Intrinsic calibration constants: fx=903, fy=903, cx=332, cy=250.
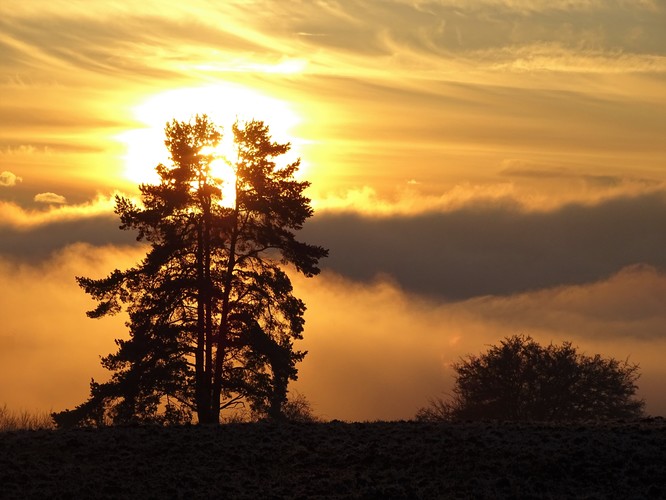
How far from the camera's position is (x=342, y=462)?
24.9 metres

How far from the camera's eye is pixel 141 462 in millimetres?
24578

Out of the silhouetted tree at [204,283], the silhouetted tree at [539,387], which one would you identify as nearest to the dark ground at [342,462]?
the silhouetted tree at [204,283]

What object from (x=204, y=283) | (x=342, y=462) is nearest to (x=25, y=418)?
(x=204, y=283)

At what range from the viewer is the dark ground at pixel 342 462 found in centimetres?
2247

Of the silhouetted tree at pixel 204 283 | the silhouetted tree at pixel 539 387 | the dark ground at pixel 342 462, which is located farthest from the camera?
the silhouetted tree at pixel 539 387

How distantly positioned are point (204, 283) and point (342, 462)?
1542 centimetres

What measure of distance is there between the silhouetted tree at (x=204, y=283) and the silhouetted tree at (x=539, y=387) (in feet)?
62.7

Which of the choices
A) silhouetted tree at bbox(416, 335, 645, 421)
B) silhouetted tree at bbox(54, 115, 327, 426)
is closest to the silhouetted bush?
silhouetted tree at bbox(54, 115, 327, 426)

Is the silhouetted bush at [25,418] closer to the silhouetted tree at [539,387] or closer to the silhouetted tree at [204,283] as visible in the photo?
the silhouetted tree at [204,283]

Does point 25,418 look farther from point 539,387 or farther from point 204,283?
point 539,387

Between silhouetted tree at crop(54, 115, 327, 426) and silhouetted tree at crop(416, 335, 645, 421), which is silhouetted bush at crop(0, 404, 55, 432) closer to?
silhouetted tree at crop(54, 115, 327, 426)

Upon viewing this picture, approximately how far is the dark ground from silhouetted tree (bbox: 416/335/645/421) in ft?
90.1

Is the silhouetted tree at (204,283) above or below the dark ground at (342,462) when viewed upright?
above

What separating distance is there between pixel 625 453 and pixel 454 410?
3421 centimetres
